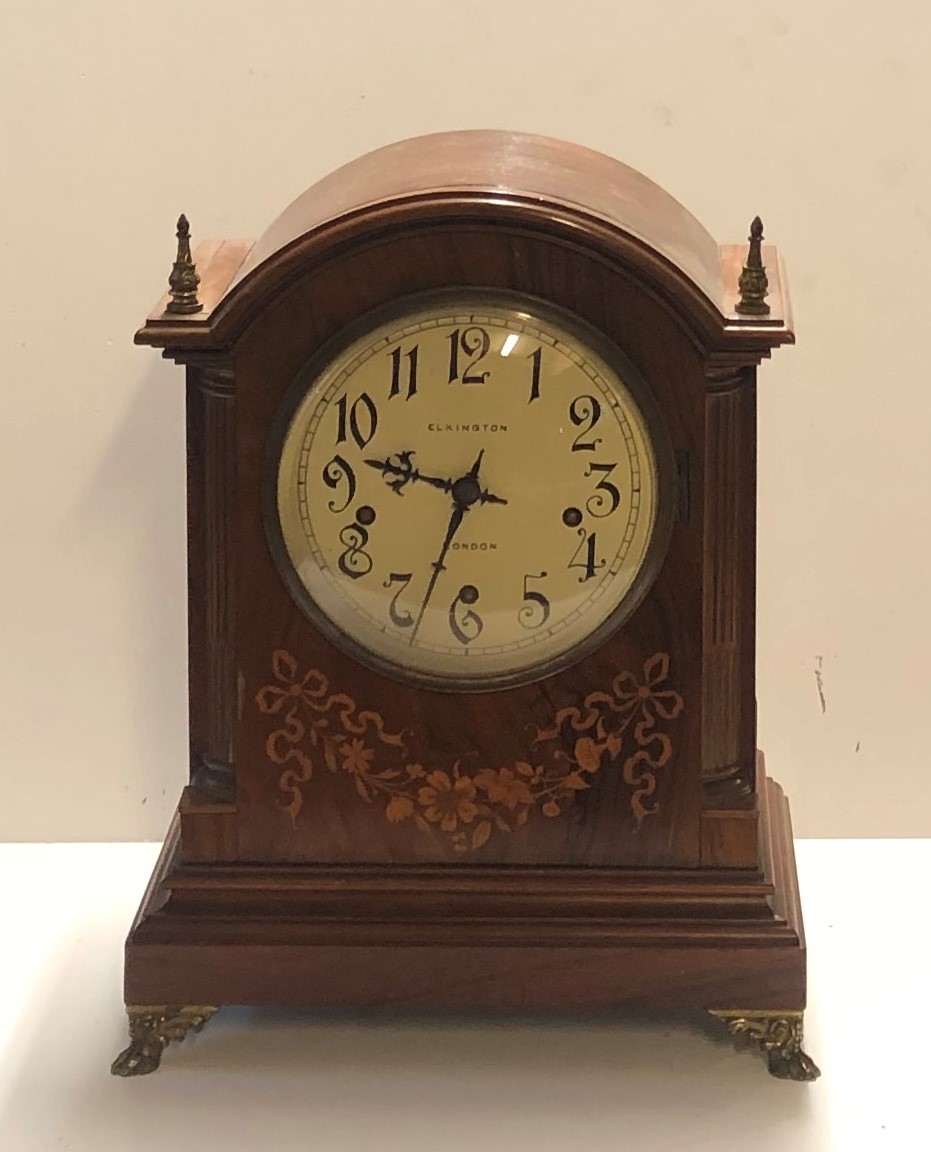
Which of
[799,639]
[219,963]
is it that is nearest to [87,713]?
[219,963]

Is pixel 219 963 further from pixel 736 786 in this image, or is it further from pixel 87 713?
pixel 87 713

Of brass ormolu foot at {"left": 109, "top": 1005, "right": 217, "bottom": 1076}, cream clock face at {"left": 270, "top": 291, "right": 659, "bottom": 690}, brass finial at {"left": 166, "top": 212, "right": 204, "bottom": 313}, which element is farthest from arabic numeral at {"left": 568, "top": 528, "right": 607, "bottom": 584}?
brass ormolu foot at {"left": 109, "top": 1005, "right": 217, "bottom": 1076}

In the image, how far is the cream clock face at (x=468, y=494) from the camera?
148cm

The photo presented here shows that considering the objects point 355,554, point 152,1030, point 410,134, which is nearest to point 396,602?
point 355,554

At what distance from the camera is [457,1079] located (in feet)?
5.14

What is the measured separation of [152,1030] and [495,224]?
2.18 ft

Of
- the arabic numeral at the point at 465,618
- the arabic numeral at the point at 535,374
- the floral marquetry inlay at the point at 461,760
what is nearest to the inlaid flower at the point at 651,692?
the floral marquetry inlay at the point at 461,760

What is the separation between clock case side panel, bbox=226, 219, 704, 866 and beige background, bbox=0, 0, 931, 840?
0.44 metres

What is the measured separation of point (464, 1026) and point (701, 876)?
0.78ft

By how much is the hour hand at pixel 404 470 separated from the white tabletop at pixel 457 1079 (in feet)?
1.47

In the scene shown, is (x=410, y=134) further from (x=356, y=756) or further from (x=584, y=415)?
(x=356, y=756)

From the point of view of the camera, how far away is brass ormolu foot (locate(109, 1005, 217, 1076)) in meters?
1.58

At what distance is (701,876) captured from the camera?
1.55 meters

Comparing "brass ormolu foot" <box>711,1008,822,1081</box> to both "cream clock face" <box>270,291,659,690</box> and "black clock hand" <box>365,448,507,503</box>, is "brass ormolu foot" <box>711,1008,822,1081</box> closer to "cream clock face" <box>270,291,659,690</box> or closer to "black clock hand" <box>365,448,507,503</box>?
"cream clock face" <box>270,291,659,690</box>
